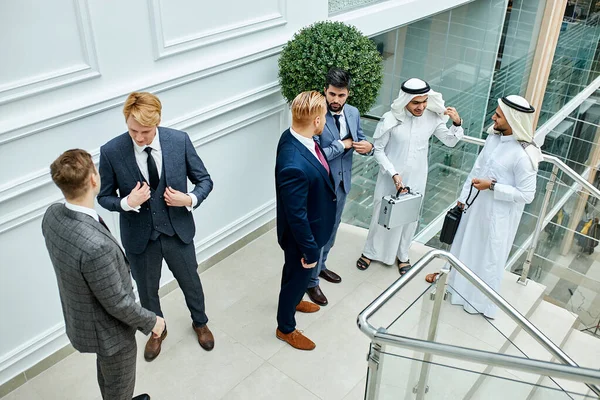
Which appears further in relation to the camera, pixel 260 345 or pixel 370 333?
pixel 260 345

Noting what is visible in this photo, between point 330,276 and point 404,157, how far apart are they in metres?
1.03

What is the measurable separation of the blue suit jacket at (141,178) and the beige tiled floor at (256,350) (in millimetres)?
804

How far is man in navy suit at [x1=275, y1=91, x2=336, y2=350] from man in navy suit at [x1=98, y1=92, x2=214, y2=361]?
46 centimetres

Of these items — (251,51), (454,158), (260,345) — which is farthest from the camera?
(454,158)

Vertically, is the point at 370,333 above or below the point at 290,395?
above

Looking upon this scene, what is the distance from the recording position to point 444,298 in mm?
2982

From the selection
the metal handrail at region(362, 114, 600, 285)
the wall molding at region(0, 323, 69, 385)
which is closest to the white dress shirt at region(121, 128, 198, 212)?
the wall molding at region(0, 323, 69, 385)

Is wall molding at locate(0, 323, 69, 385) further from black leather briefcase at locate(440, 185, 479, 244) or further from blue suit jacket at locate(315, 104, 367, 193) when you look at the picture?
black leather briefcase at locate(440, 185, 479, 244)

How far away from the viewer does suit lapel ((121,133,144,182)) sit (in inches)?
104

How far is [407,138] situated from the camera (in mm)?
3785

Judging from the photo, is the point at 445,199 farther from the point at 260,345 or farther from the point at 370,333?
the point at 370,333

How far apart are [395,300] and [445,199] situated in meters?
2.78

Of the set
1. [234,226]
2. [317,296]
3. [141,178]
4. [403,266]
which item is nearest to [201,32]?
Answer: [141,178]

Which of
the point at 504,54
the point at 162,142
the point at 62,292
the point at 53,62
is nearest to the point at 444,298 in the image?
the point at 162,142
